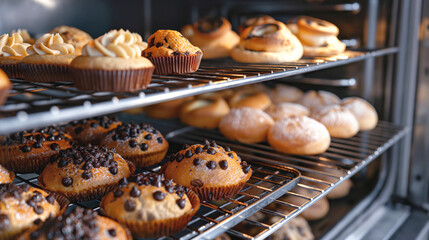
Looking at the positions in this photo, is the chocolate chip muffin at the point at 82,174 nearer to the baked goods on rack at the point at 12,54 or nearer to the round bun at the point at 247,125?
the baked goods on rack at the point at 12,54

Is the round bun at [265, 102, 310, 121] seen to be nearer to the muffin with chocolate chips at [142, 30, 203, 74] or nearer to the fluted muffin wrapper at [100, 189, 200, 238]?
the muffin with chocolate chips at [142, 30, 203, 74]

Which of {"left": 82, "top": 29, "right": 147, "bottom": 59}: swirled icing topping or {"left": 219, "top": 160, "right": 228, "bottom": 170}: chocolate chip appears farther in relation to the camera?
{"left": 219, "top": 160, "right": 228, "bottom": 170}: chocolate chip

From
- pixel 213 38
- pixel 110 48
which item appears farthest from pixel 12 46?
pixel 213 38

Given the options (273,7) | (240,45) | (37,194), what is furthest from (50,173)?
(273,7)

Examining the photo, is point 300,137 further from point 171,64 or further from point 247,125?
point 171,64

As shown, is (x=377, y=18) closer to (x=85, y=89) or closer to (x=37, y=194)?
(x=85, y=89)

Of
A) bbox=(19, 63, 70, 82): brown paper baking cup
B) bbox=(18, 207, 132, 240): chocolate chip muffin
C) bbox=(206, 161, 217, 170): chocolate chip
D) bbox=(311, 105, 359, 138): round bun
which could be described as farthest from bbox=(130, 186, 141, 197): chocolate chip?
bbox=(311, 105, 359, 138): round bun

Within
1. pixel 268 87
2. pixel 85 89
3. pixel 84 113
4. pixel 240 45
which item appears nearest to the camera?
pixel 84 113
